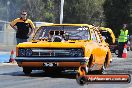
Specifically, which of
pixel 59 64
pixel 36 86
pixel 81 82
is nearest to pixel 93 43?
pixel 59 64

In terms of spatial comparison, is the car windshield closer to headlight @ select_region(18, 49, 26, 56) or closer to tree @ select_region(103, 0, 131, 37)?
headlight @ select_region(18, 49, 26, 56)

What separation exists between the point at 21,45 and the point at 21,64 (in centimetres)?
49

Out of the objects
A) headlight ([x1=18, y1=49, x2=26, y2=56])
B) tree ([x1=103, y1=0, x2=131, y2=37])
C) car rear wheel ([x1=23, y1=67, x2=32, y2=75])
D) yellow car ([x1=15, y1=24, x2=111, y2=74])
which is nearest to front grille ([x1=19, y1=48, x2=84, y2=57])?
yellow car ([x1=15, y1=24, x2=111, y2=74])

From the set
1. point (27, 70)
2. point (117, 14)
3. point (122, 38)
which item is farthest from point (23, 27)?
point (117, 14)

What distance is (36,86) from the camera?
9.66 metres

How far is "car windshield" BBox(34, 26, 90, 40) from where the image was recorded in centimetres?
1273

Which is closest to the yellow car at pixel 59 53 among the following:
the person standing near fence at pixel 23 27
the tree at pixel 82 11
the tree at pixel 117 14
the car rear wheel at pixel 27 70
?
the car rear wheel at pixel 27 70

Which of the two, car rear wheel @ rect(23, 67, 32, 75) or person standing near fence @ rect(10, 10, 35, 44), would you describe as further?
person standing near fence @ rect(10, 10, 35, 44)

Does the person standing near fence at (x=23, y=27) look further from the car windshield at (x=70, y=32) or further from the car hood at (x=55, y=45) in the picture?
the car hood at (x=55, y=45)

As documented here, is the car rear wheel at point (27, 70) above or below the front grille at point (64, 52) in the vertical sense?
below

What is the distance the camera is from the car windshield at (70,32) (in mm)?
12727

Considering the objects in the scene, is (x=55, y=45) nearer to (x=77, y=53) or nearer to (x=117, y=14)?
(x=77, y=53)

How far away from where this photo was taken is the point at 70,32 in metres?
12.9

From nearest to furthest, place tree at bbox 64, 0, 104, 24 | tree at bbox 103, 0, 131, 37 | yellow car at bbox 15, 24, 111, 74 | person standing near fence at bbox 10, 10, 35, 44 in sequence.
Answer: yellow car at bbox 15, 24, 111, 74 < person standing near fence at bbox 10, 10, 35, 44 < tree at bbox 103, 0, 131, 37 < tree at bbox 64, 0, 104, 24
